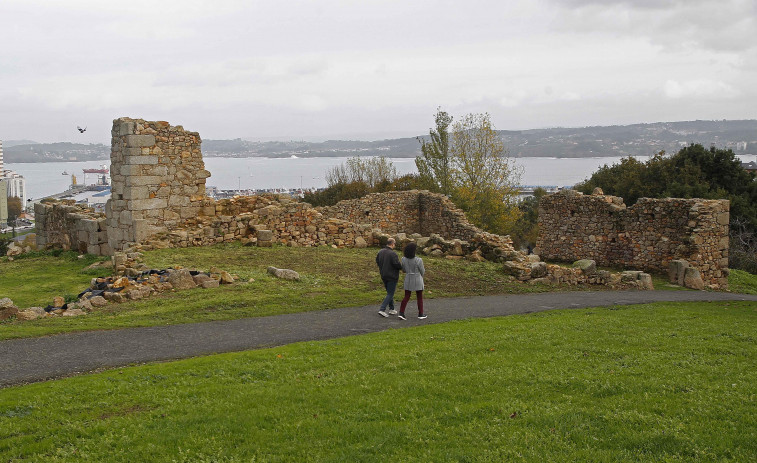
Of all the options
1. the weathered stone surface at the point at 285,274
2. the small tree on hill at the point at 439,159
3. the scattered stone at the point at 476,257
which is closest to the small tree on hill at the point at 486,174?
the small tree on hill at the point at 439,159

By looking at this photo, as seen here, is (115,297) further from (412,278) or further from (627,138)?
(627,138)

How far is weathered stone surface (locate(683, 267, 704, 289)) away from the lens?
882 inches

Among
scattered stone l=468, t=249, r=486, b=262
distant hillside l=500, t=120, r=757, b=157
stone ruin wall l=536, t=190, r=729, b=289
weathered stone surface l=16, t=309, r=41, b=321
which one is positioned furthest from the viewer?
distant hillside l=500, t=120, r=757, b=157

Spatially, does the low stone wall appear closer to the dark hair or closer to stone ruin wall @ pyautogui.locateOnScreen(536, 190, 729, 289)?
the dark hair

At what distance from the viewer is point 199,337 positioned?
1189 centimetres

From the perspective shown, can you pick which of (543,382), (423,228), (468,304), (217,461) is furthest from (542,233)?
(217,461)

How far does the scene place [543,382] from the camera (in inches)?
329

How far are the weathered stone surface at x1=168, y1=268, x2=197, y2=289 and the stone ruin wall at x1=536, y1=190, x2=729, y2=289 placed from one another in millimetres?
17781

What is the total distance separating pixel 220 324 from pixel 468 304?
21.5ft

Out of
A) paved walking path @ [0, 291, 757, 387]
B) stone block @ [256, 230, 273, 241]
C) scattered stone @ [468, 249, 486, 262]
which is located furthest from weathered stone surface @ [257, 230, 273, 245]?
paved walking path @ [0, 291, 757, 387]

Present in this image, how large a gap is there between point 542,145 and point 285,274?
419 ft

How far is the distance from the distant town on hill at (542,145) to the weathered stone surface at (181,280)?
9784 centimetres

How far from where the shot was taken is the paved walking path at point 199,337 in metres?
9.95

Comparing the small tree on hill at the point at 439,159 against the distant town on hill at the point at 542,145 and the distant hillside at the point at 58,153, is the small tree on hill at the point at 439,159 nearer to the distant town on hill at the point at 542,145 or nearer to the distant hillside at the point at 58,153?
the distant town on hill at the point at 542,145
